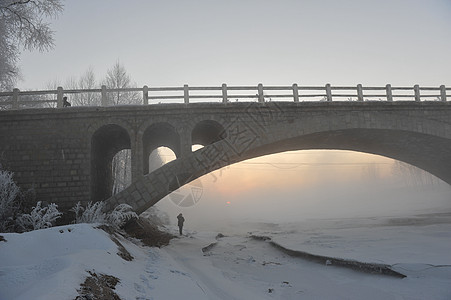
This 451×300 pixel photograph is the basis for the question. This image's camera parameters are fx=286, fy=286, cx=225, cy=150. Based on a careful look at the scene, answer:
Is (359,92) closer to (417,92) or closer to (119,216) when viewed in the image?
(417,92)

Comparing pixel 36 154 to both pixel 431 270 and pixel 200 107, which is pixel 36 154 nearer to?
pixel 200 107

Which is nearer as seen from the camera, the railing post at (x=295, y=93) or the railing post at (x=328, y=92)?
the railing post at (x=295, y=93)

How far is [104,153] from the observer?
663 inches

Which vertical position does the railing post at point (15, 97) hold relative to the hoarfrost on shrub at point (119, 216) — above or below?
above

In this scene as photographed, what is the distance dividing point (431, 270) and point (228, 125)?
1014cm

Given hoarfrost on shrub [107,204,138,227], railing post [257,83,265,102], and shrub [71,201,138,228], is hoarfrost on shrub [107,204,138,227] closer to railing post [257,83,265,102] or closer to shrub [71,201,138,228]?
shrub [71,201,138,228]

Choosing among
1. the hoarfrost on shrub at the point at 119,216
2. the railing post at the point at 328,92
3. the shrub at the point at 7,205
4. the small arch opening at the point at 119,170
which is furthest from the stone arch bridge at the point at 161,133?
the small arch opening at the point at 119,170

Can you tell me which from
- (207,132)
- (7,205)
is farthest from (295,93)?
(7,205)

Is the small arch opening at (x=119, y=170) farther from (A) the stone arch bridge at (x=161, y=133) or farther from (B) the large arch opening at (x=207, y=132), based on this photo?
(B) the large arch opening at (x=207, y=132)

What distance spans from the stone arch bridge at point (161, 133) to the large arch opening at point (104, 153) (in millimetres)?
53

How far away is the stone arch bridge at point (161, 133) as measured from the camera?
1335 centimetres

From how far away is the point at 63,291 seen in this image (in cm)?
360

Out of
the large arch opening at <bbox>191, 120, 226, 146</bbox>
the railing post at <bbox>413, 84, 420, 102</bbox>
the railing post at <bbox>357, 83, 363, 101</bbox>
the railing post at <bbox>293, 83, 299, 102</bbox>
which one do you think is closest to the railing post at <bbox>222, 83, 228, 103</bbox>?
the large arch opening at <bbox>191, 120, 226, 146</bbox>

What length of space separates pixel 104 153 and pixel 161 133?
3524 millimetres
